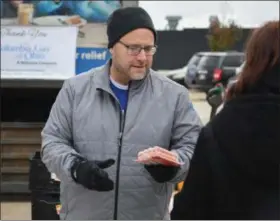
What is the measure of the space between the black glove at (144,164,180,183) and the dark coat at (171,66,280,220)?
567 mm

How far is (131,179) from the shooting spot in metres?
2.64

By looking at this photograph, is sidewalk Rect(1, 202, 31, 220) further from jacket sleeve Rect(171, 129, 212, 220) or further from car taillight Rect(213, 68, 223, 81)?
car taillight Rect(213, 68, 223, 81)

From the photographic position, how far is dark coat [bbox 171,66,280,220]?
6.17 ft

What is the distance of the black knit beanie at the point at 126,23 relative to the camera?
2738 mm

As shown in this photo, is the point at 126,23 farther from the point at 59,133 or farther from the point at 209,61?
the point at 209,61

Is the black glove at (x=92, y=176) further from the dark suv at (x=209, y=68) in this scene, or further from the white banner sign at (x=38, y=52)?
the dark suv at (x=209, y=68)

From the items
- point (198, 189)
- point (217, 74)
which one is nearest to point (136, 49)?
point (198, 189)

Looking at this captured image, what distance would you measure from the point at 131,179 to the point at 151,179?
9 centimetres

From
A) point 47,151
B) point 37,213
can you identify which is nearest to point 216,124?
point 47,151

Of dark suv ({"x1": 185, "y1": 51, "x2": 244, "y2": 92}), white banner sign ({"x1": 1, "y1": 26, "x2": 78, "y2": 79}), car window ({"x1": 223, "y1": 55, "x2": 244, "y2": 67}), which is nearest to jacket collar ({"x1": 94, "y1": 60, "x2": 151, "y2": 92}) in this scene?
white banner sign ({"x1": 1, "y1": 26, "x2": 78, "y2": 79})

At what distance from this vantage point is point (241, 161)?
1.89 metres

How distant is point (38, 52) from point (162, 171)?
4.13m

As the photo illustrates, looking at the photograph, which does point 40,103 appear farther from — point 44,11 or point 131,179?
point 131,179

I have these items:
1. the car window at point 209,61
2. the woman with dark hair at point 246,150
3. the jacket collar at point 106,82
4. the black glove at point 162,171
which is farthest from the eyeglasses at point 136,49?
the car window at point 209,61
